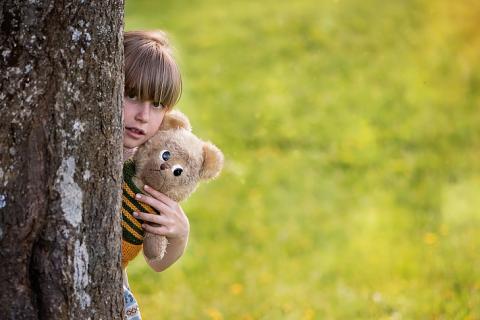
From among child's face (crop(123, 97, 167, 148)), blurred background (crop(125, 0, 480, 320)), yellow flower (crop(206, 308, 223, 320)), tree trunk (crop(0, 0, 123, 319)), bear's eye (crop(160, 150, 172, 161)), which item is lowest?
tree trunk (crop(0, 0, 123, 319))

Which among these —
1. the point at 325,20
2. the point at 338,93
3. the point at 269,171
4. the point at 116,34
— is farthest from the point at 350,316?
the point at 325,20

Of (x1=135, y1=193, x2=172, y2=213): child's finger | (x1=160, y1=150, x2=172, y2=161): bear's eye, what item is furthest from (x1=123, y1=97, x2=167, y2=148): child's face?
(x1=135, y1=193, x2=172, y2=213): child's finger

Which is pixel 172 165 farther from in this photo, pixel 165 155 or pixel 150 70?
pixel 150 70

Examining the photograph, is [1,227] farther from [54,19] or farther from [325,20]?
[325,20]

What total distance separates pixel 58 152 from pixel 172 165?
59cm

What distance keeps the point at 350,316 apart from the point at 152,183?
3185 millimetres

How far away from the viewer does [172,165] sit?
2.94 meters

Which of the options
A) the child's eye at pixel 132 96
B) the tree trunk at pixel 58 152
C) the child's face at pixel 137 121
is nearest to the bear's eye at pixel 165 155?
the child's face at pixel 137 121

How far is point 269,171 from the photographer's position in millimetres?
8617

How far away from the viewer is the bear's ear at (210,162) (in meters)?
3.05

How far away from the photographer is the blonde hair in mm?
2975

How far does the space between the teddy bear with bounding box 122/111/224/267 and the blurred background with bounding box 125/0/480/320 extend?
2.59 feet

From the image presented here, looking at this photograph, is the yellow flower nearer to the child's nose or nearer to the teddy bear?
the teddy bear

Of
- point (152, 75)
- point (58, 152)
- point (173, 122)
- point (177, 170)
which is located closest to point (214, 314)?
point (173, 122)
